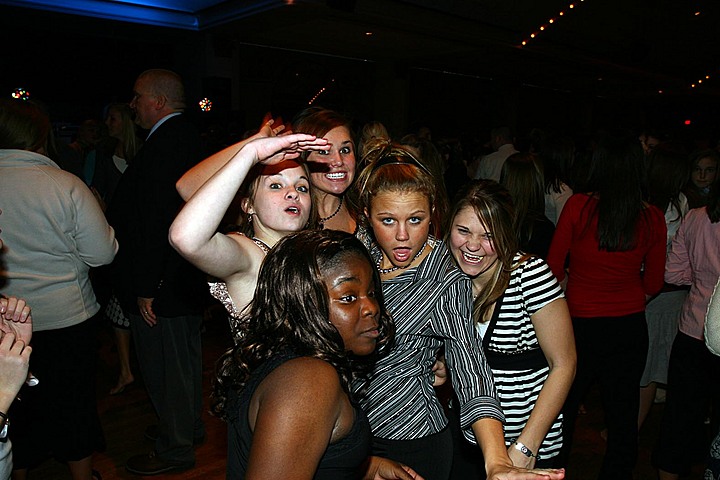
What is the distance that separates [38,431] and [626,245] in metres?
2.62

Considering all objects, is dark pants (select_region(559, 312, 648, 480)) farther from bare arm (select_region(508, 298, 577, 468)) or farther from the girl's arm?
the girl's arm

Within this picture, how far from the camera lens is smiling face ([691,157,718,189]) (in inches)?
148

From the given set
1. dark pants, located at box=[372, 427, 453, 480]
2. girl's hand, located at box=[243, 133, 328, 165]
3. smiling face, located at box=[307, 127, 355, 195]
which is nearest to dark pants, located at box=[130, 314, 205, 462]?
smiling face, located at box=[307, 127, 355, 195]

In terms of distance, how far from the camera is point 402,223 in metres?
1.73

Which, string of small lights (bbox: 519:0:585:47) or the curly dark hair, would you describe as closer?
the curly dark hair

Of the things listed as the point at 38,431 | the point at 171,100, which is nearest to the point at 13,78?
the point at 171,100

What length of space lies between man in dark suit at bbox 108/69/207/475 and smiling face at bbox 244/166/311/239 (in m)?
1.32

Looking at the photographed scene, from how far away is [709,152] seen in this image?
12.4ft

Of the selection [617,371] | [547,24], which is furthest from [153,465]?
[547,24]

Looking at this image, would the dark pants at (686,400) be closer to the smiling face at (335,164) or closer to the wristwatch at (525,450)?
the wristwatch at (525,450)

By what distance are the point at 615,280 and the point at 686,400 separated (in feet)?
2.10

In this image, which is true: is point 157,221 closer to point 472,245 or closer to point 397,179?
Result: point 397,179

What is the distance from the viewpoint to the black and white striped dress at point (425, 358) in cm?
162

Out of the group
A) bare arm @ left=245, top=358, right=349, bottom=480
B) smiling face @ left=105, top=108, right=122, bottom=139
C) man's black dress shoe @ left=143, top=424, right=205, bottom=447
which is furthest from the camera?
smiling face @ left=105, top=108, right=122, bottom=139
